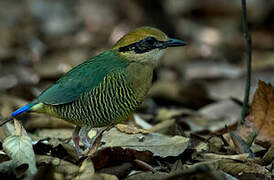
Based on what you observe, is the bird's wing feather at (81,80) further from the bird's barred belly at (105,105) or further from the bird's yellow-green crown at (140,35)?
the bird's yellow-green crown at (140,35)

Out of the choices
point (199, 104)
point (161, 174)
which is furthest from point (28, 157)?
point (199, 104)

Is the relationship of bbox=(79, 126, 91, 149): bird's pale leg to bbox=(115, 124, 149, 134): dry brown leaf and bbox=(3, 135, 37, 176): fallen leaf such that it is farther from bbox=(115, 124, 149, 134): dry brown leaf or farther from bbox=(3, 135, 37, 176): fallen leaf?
bbox=(3, 135, 37, 176): fallen leaf

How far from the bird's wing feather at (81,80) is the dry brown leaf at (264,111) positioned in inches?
53.7

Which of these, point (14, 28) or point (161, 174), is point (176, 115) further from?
point (14, 28)

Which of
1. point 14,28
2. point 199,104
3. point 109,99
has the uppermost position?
point 14,28

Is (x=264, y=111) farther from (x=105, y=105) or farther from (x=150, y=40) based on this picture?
(x=105, y=105)

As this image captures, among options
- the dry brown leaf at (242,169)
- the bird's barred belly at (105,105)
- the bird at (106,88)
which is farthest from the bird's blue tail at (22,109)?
the dry brown leaf at (242,169)

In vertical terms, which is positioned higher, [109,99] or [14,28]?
[14,28]

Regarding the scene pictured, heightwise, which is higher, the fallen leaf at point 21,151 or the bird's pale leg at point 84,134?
the fallen leaf at point 21,151

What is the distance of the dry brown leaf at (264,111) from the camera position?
17.5 ft

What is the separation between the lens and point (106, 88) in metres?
4.88

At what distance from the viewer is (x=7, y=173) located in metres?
3.79

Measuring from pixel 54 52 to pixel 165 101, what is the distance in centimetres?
399

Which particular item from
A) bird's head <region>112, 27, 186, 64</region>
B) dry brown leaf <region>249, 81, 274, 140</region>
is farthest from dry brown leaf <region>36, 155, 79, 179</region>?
dry brown leaf <region>249, 81, 274, 140</region>
